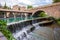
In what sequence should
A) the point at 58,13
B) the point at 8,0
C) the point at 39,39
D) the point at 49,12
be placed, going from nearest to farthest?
1. the point at 39,39
2. the point at 58,13
3. the point at 49,12
4. the point at 8,0

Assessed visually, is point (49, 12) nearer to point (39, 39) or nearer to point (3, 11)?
point (3, 11)

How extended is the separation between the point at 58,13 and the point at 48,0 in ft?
30.3

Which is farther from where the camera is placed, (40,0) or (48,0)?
(40,0)

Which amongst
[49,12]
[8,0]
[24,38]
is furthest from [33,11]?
[24,38]

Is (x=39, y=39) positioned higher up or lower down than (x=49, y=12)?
higher up

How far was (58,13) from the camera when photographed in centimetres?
2112

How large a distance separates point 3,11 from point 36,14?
7049 mm

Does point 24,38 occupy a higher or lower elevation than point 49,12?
higher

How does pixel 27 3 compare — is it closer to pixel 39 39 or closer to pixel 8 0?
pixel 8 0

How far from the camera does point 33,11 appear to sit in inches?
1011

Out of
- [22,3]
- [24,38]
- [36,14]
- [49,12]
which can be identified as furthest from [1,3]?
[24,38]

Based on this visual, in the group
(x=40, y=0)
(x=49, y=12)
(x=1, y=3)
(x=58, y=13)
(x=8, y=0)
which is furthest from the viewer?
(x=40, y=0)

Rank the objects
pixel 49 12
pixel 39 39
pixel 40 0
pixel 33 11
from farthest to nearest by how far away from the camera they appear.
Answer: pixel 40 0
pixel 33 11
pixel 49 12
pixel 39 39

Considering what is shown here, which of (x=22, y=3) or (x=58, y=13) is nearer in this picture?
(x=58, y=13)
